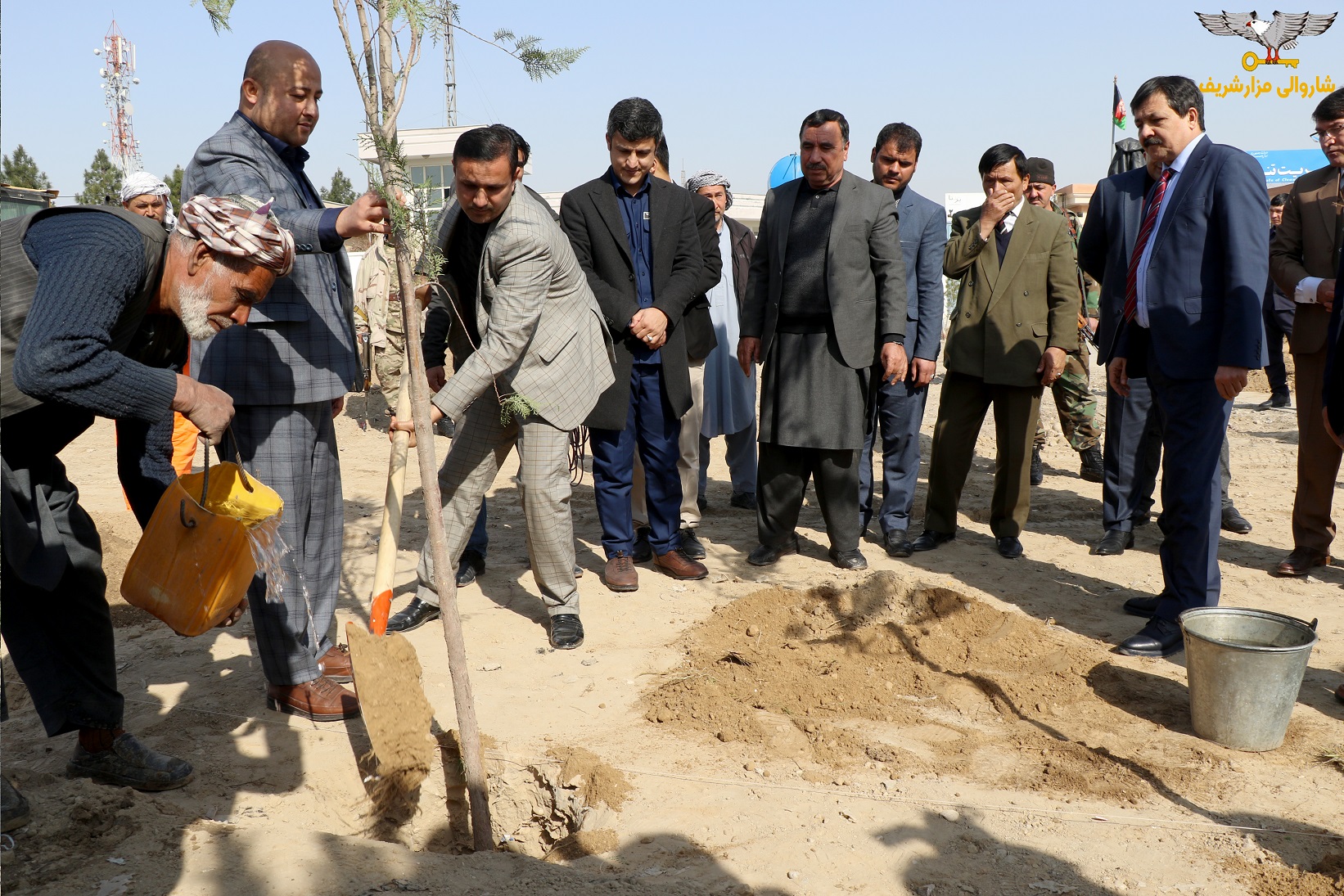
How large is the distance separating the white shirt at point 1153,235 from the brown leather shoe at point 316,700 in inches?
138

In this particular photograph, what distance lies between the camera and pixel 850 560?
533cm

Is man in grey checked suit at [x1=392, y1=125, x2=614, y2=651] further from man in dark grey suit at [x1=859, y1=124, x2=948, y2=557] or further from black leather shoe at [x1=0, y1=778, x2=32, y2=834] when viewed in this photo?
man in dark grey suit at [x1=859, y1=124, x2=948, y2=557]

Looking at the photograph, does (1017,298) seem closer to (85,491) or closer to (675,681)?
(675,681)

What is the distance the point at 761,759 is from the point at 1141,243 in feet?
8.87

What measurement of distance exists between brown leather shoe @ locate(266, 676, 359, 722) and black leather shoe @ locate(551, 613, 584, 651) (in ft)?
3.09

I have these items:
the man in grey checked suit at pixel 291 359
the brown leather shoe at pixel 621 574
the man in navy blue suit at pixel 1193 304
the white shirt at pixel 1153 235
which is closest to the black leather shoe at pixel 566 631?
the brown leather shoe at pixel 621 574

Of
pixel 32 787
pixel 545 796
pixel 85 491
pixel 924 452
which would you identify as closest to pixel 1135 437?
pixel 924 452

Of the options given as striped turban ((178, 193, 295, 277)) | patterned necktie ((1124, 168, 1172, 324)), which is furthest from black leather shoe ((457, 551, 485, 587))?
patterned necktie ((1124, 168, 1172, 324))

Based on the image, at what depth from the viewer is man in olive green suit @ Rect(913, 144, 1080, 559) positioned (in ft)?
17.5

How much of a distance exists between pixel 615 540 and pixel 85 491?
4.15 meters

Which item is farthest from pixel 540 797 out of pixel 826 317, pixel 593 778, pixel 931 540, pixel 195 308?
pixel 931 540

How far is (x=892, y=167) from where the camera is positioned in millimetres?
5500

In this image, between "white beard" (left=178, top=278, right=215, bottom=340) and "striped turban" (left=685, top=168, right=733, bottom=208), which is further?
"striped turban" (left=685, top=168, right=733, bottom=208)

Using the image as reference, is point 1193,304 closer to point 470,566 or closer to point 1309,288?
point 1309,288
